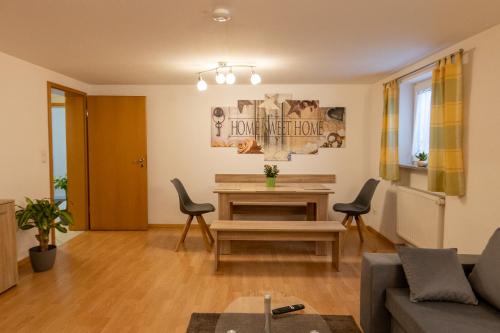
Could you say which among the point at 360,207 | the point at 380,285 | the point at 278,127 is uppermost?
the point at 278,127

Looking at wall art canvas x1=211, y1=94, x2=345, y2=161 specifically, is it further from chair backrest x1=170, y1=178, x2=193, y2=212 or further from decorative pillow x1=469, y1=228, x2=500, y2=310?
decorative pillow x1=469, y1=228, x2=500, y2=310

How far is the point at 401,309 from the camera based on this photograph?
1.94 meters

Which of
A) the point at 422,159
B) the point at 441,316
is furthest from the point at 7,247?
the point at 422,159

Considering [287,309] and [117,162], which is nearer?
[287,309]

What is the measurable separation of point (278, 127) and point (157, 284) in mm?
2968

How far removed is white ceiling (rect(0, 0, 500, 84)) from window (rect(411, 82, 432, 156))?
0.48m

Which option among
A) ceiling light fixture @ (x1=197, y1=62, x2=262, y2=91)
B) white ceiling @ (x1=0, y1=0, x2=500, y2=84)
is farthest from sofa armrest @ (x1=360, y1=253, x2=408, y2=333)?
ceiling light fixture @ (x1=197, y1=62, x2=262, y2=91)

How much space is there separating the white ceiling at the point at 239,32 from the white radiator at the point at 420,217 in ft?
4.83

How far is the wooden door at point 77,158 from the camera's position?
5.12m

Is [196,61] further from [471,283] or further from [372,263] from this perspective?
[471,283]

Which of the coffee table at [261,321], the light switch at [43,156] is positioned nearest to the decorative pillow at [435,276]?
the coffee table at [261,321]

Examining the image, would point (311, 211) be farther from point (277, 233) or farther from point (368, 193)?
point (277, 233)

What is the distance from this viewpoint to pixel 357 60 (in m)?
3.73

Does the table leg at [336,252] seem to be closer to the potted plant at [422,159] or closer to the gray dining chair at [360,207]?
the gray dining chair at [360,207]
